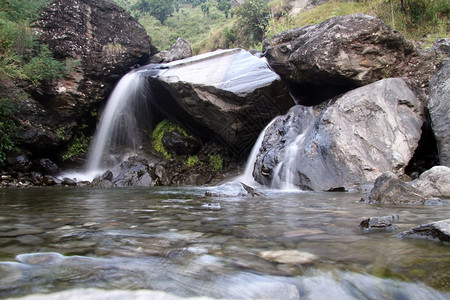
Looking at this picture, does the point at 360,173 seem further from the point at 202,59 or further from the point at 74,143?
the point at 74,143

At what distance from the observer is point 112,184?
9.34 m

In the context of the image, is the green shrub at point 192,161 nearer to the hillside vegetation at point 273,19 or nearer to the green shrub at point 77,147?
the green shrub at point 77,147

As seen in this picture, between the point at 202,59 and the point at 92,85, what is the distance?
4766mm

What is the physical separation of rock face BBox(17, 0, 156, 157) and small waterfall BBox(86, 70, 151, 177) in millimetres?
664

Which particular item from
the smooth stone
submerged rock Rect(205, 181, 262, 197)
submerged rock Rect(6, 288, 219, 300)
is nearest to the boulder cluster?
submerged rock Rect(205, 181, 262, 197)

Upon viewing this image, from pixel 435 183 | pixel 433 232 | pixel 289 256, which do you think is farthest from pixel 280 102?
pixel 289 256

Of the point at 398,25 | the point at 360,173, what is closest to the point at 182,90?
the point at 360,173

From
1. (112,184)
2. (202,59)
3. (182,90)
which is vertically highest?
(202,59)

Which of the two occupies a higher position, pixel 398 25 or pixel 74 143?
pixel 398 25

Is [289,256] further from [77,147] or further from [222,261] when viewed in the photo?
[77,147]

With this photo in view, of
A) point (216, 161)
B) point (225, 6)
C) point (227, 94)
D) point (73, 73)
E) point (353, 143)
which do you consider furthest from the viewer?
point (225, 6)

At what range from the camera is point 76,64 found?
37.1 feet

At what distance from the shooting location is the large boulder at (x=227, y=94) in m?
9.22

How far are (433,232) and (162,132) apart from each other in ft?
39.4
